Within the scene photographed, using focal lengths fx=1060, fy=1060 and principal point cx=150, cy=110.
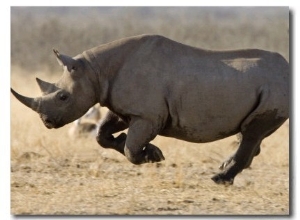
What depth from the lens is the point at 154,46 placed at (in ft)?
35.0

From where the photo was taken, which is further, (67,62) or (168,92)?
(67,62)

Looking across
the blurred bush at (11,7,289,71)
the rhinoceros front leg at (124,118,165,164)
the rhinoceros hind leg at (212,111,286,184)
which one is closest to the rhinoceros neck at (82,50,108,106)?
the rhinoceros front leg at (124,118,165,164)

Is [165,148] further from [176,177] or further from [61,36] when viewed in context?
[61,36]

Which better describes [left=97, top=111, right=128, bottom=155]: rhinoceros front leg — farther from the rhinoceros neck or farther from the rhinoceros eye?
the rhinoceros eye

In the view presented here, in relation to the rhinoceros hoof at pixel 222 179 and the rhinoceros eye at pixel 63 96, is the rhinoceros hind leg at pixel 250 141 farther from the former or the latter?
the rhinoceros eye at pixel 63 96

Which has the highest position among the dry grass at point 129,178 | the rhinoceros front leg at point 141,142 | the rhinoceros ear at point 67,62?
the rhinoceros ear at point 67,62

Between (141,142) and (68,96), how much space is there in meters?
0.88

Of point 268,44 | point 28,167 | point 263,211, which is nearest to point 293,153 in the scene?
point 263,211

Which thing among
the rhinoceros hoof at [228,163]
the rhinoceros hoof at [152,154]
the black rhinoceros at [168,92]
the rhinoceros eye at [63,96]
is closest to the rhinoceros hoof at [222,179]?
the rhinoceros hoof at [228,163]

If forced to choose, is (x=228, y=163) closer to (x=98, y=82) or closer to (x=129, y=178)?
(x=129, y=178)

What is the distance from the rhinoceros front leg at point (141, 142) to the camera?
1038 centimetres

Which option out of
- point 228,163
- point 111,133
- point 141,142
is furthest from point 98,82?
point 228,163

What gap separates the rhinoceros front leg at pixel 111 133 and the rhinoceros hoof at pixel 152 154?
0.41 m

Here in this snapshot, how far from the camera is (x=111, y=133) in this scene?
11039 mm
